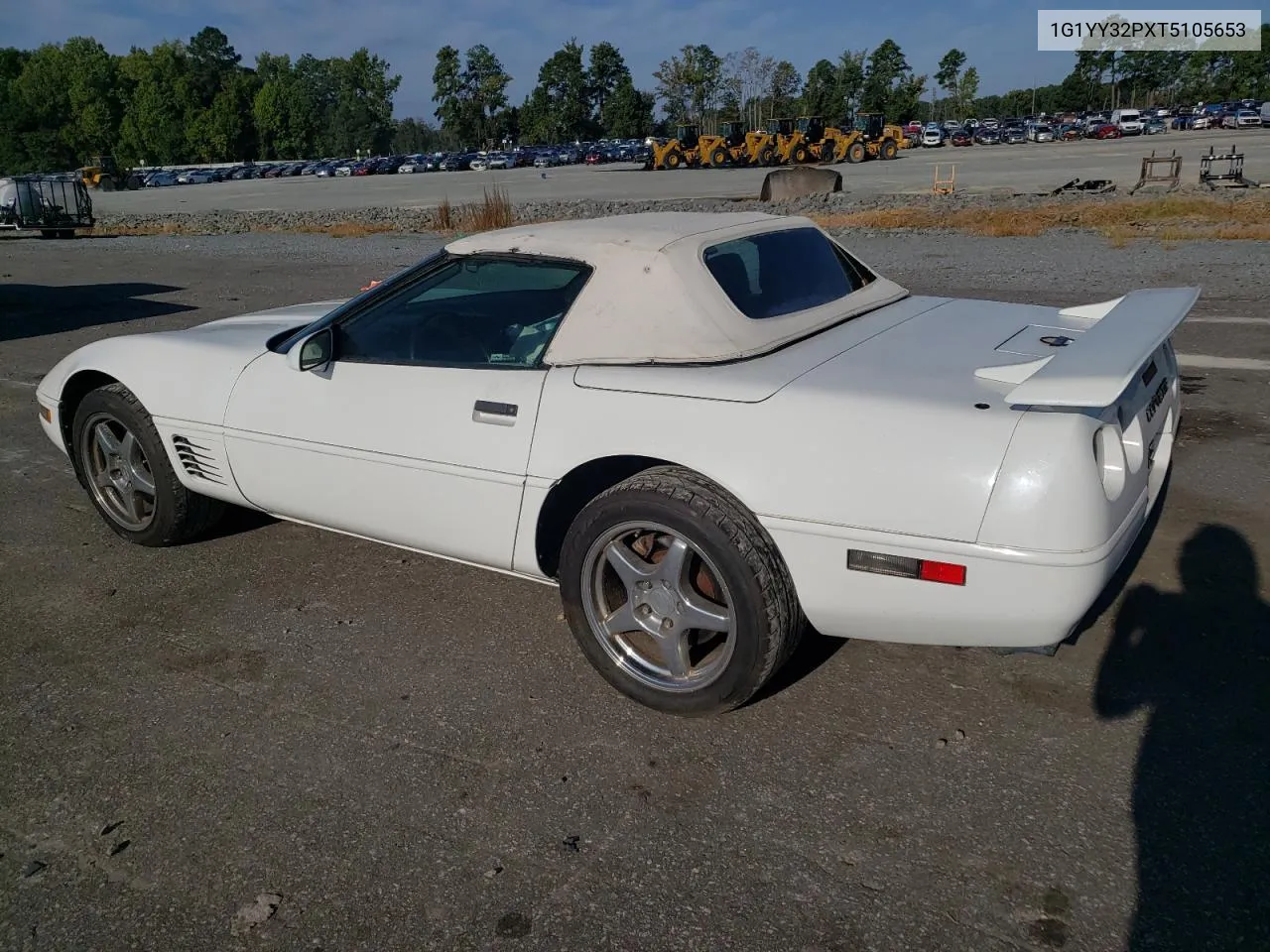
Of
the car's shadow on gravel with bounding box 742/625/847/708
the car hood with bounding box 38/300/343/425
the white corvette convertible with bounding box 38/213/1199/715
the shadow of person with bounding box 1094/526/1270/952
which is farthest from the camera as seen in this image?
the car hood with bounding box 38/300/343/425

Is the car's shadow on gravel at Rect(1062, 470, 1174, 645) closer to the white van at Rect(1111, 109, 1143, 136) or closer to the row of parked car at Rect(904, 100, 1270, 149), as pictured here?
the row of parked car at Rect(904, 100, 1270, 149)

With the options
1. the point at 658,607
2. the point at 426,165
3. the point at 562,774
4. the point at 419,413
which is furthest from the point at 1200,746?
the point at 426,165

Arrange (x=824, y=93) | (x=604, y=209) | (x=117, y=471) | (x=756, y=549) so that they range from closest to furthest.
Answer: (x=756, y=549) → (x=117, y=471) → (x=604, y=209) → (x=824, y=93)

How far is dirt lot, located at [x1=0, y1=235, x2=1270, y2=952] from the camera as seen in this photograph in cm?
219

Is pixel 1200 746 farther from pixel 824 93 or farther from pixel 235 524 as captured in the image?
pixel 824 93

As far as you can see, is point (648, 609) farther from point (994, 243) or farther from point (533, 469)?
point (994, 243)

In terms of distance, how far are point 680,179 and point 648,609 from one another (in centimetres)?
4380

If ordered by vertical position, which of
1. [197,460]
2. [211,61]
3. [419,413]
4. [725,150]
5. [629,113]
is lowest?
[197,460]

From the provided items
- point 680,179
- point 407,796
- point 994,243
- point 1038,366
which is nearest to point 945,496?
point 1038,366

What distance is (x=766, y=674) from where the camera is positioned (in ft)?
9.00

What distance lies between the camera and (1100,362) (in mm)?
2553

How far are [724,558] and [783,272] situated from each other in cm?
143

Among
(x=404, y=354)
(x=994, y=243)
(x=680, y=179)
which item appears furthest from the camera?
(x=680, y=179)

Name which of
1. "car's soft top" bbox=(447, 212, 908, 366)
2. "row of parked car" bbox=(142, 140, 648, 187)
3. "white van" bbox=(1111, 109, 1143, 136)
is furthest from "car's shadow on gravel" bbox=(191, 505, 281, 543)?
"white van" bbox=(1111, 109, 1143, 136)
